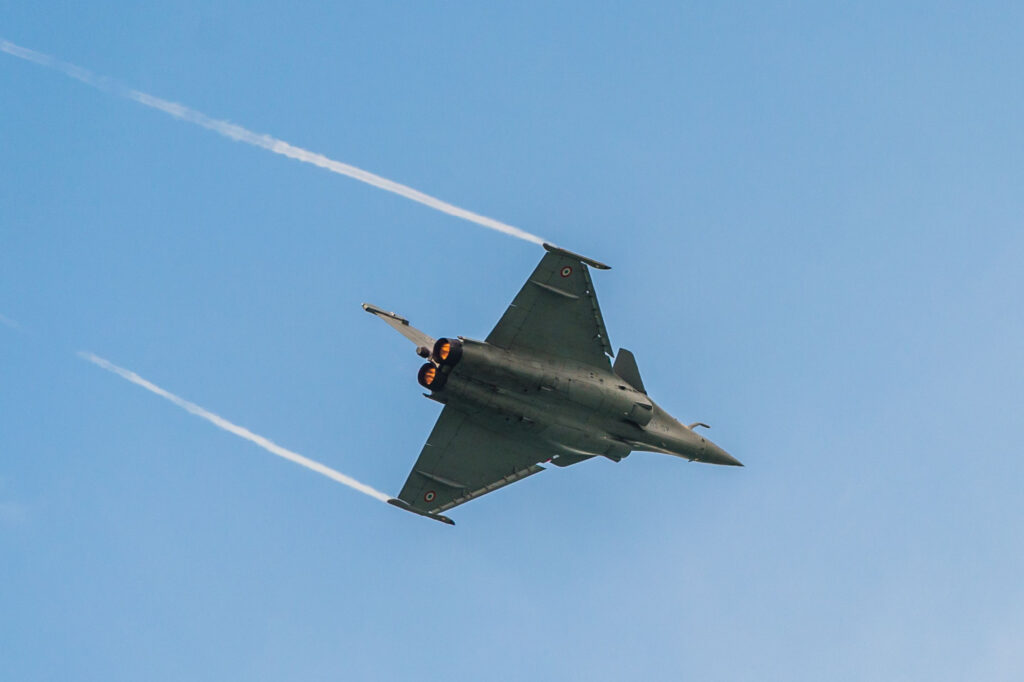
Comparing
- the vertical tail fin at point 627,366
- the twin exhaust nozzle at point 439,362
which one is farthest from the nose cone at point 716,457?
the twin exhaust nozzle at point 439,362

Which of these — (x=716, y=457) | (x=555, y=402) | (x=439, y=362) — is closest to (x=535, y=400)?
(x=555, y=402)

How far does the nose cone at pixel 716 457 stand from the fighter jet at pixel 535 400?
44 mm

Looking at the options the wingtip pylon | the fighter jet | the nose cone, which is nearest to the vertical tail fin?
the fighter jet

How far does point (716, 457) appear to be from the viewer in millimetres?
40062

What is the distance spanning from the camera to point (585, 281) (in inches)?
1414

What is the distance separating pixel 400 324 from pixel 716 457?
10.4 metres

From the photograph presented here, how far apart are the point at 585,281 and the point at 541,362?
98.5 inches

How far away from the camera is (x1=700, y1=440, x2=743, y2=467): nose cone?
3975 cm

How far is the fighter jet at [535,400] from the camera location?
116 ft

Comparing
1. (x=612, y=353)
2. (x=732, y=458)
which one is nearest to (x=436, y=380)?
(x=612, y=353)

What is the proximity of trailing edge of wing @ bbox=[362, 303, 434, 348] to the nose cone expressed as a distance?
8.99 m

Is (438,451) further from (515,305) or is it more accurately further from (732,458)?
(732,458)

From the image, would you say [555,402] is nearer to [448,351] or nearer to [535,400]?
[535,400]

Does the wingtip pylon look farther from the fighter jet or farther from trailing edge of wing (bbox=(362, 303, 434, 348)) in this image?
trailing edge of wing (bbox=(362, 303, 434, 348))
